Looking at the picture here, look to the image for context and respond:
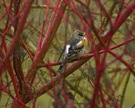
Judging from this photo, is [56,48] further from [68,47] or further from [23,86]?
[23,86]

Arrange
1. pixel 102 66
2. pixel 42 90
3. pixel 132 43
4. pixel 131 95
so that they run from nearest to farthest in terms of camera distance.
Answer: pixel 102 66, pixel 132 43, pixel 42 90, pixel 131 95

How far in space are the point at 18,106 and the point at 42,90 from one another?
28 centimetres

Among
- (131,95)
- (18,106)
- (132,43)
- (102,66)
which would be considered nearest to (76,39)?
(18,106)

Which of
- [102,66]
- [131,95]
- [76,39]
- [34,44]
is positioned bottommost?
[131,95]

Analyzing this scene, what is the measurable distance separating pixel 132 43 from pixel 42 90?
102 cm

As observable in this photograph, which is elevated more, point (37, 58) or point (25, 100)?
point (37, 58)

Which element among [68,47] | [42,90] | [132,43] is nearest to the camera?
[132,43]

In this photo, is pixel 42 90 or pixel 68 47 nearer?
pixel 42 90

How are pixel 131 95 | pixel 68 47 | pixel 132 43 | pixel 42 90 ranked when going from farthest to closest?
pixel 131 95 → pixel 68 47 → pixel 42 90 → pixel 132 43

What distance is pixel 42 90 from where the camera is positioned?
324 cm

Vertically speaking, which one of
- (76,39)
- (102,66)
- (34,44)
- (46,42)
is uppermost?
(102,66)

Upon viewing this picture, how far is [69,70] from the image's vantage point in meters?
3.19

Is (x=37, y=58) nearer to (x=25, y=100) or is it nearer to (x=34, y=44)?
(x=25, y=100)

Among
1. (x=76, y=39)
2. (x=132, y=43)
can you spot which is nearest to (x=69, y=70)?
(x=132, y=43)
